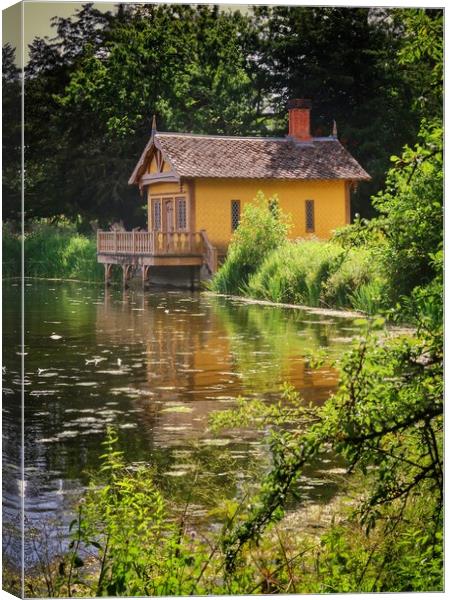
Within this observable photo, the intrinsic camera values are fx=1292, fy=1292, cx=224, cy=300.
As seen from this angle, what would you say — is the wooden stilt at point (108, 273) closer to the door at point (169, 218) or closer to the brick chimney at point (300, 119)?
the door at point (169, 218)

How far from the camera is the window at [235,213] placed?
7164mm

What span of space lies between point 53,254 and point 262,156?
4.14 feet

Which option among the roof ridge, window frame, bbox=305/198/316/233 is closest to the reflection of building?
window frame, bbox=305/198/316/233

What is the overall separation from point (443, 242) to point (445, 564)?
61.5 inches

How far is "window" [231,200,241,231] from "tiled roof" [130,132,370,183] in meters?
0.15

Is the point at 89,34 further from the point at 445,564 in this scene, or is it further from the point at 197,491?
the point at 445,564

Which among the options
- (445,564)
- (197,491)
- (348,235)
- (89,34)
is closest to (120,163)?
(89,34)

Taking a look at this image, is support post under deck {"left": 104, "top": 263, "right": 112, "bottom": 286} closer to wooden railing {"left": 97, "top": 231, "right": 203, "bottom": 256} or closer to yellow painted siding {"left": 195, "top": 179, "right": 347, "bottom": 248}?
wooden railing {"left": 97, "top": 231, "right": 203, "bottom": 256}

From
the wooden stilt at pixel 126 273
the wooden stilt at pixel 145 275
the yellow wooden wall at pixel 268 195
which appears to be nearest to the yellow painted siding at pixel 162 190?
the yellow wooden wall at pixel 268 195

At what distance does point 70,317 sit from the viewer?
672cm

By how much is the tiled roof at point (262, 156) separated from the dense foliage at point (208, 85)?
7 cm

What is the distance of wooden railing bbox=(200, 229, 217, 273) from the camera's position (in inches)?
287

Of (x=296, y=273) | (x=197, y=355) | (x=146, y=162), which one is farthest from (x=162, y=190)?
(x=296, y=273)

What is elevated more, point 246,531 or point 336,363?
point 336,363
